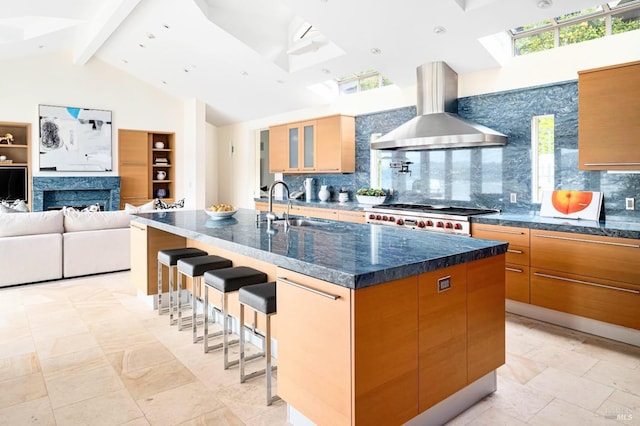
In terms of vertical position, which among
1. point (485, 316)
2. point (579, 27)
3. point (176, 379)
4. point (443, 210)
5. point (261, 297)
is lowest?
point (176, 379)

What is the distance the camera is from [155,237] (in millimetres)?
3986

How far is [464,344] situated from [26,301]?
13.9 feet

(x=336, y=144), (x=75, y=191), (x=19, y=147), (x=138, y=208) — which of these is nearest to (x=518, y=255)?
(x=336, y=144)

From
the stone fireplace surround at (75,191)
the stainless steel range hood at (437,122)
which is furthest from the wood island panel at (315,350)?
the stone fireplace surround at (75,191)

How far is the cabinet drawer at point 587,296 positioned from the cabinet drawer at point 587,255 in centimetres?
6

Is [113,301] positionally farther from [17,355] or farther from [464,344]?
[464,344]

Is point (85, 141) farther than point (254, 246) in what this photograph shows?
Yes

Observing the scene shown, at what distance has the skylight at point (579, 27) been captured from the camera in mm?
3590

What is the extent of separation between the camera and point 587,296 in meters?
3.28

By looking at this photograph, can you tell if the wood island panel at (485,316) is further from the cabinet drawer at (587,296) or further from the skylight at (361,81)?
the skylight at (361,81)

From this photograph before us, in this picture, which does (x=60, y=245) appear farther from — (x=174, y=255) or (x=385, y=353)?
(x=385, y=353)

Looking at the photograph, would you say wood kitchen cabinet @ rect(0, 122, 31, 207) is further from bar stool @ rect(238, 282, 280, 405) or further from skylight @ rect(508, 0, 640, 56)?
skylight @ rect(508, 0, 640, 56)

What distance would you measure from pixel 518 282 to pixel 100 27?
6656 mm

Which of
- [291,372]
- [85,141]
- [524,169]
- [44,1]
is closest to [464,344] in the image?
[291,372]
